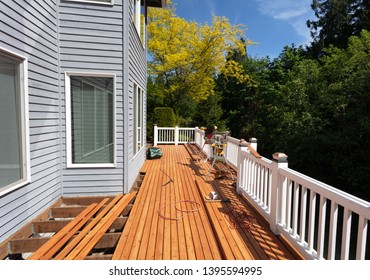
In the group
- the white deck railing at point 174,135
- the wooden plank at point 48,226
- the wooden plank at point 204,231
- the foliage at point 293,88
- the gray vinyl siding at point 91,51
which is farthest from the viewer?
the white deck railing at point 174,135

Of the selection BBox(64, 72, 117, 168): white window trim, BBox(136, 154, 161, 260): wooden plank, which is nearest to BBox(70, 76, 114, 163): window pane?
BBox(64, 72, 117, 168): white window trim

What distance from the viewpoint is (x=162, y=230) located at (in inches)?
114

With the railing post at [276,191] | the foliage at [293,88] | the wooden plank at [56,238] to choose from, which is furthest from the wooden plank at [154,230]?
the foliage at [293,88]

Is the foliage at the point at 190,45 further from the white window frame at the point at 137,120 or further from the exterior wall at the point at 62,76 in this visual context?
the exterior wall at the point at 62,76

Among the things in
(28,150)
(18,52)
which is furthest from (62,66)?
(28,150)

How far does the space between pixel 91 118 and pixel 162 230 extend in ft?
7.83

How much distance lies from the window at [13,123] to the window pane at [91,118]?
41.2 inches

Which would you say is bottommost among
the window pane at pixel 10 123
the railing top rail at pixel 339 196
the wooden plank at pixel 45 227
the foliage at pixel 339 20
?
the wooden plank at pixel 45 227

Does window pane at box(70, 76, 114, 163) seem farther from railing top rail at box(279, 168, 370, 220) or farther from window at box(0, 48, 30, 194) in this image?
railing top rail at box(279, 168, 370, 220)

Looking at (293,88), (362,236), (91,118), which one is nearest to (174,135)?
(293,88)

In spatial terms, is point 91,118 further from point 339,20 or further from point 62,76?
point 339,20

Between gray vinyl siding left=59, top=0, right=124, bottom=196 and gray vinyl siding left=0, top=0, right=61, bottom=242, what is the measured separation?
15cm

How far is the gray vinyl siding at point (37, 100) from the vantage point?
2.67 m

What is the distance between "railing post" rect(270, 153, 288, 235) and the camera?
8.94 feet
